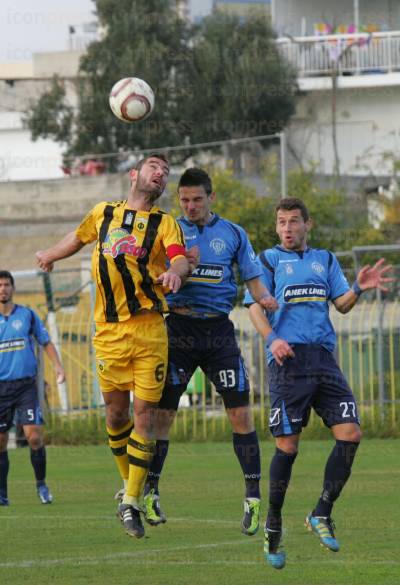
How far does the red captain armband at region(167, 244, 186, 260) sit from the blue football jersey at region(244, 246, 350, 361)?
2.55 ft

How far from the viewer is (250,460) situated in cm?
1029

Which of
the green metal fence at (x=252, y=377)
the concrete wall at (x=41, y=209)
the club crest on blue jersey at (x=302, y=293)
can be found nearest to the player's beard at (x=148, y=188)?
the club crest on blue jersey at (x=302, y=293)

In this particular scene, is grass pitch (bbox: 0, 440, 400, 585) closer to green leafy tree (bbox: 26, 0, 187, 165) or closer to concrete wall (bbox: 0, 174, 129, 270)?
concrete wall (bbox: 0, 174, 129, 270)

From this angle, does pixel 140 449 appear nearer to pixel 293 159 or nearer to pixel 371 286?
pixel 371 286

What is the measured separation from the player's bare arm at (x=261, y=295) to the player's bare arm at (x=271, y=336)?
8 cm

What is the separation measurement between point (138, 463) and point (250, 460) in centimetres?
104

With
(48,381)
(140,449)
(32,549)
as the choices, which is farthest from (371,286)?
(48,381)

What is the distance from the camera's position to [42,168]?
174 ft

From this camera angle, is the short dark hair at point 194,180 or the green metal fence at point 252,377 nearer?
the short dark hair at point 194,180

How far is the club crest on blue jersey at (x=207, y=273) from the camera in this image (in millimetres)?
10148

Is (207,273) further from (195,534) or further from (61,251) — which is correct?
(195,534)

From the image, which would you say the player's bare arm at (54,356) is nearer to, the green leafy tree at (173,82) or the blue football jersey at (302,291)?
the blue football jersey at (302,291)

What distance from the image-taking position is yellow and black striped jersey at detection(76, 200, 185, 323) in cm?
951

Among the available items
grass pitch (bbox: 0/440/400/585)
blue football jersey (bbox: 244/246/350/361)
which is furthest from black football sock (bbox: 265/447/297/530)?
blue football jersey (bbox: 244/246/350/361)
